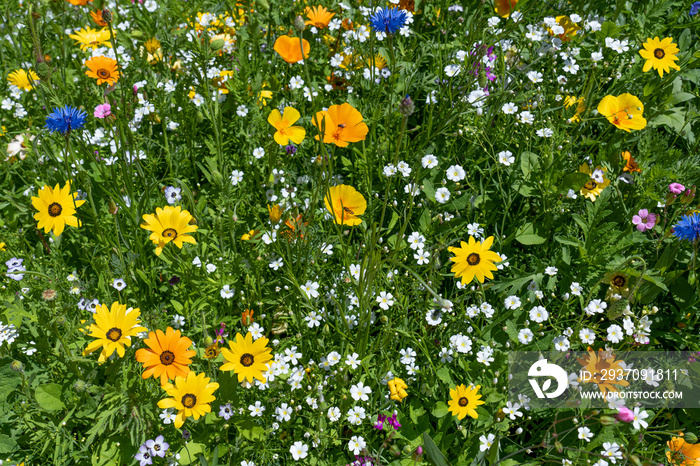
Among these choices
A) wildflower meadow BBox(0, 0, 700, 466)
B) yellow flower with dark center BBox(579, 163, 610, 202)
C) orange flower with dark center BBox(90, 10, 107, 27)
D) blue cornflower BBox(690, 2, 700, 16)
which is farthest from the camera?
orange flower with dark center BBox(90, 10, 107, 27)

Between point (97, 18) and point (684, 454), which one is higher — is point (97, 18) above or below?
above

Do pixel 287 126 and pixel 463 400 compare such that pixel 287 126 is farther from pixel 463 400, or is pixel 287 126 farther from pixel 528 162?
pixel 463 400

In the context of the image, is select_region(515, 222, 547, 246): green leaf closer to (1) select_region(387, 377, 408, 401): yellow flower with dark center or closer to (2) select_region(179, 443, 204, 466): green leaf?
(1) select_region(387, 377, 408, 401): yellow flower with dark center

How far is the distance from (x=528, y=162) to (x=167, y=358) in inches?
87.2

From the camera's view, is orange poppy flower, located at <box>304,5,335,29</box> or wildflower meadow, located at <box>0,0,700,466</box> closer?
wildflower meadow, located at <box>0,0,700,466</box>

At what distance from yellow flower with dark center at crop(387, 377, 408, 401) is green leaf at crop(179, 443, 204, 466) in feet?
2.97

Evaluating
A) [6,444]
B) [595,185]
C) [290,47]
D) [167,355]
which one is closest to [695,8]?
[595,185]

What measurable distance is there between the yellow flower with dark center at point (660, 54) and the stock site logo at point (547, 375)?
185 centimetres

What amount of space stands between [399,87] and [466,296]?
147 centimetres

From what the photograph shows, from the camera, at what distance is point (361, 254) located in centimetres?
281

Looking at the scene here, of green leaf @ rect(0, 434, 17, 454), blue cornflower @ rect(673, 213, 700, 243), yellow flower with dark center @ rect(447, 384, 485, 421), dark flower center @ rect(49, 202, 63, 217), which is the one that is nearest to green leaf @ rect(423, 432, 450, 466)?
yellow flower with dark center @ rect(447, 384, 485, 421)

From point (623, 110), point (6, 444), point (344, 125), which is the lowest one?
point (6, 444)

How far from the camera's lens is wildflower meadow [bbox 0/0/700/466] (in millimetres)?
2252

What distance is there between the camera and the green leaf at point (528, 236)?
8.86ft
